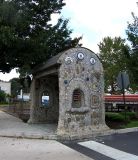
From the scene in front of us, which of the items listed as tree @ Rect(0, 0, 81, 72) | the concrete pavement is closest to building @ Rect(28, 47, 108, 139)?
the concrete pavement

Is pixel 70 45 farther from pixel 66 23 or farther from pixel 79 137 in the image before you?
pixel 79 137

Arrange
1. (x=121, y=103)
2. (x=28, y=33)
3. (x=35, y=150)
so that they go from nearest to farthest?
(x=35, y=150)
(x=28, y=33)
(x=121, y=103)

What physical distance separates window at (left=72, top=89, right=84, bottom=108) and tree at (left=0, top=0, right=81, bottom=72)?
176 inches

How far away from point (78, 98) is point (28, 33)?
6.42 m

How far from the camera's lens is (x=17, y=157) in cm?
1174

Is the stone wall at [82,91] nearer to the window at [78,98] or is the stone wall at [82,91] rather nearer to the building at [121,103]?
the window at [78,98]

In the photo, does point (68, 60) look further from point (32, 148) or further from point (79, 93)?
point (32, 148)

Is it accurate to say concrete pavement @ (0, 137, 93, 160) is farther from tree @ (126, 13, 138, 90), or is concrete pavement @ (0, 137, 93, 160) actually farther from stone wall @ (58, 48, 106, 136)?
tree @ (126, 13, 138, 90)

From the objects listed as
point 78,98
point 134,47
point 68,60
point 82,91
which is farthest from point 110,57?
point 68,60

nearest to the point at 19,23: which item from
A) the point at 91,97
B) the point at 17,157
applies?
the point at 91,97

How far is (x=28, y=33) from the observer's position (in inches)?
880

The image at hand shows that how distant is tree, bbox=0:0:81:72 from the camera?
20438 millimetres

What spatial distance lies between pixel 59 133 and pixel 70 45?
984cm

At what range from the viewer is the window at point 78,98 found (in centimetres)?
1770
